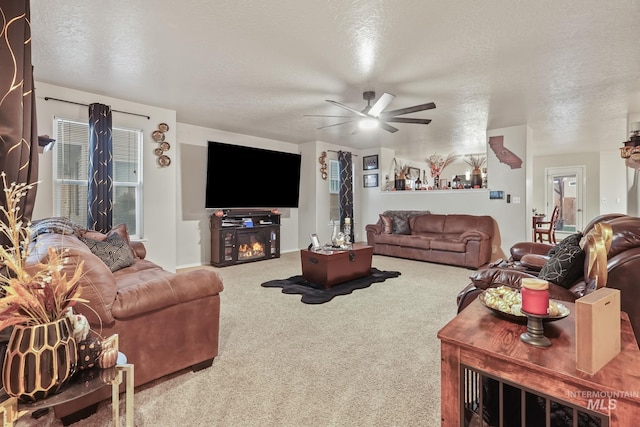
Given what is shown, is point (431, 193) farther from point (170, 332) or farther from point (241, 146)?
point (170, 332)

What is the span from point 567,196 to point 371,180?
19.5ft

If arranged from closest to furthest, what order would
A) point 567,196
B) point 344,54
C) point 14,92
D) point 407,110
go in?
point 14,92
point 344,54
point 407,110
point 567,196

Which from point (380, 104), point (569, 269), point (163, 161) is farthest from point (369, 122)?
point (163, 161)

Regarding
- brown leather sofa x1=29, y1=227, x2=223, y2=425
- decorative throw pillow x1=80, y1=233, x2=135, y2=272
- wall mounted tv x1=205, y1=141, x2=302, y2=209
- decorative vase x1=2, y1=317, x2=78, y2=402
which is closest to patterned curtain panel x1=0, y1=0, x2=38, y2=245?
brown leather sofa x1=29, y1=227, x2=223, y2=425

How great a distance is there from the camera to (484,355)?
42.7 inches

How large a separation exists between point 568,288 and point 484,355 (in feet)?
4.37

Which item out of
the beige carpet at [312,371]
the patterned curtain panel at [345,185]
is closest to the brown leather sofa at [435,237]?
the patterned curtain panel at [345,185]

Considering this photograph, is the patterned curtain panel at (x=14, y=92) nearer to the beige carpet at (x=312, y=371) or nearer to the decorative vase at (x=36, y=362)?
the decorative vase at (x=36, y=362)

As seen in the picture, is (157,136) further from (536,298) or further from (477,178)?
(477,178)

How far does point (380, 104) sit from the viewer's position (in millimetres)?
3432

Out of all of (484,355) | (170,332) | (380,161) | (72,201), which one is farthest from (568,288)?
(380,161)

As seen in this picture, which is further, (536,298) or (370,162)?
(370,162)

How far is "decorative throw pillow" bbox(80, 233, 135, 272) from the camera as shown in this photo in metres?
2.90

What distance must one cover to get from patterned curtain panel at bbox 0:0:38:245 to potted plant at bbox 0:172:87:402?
1.40 feet
